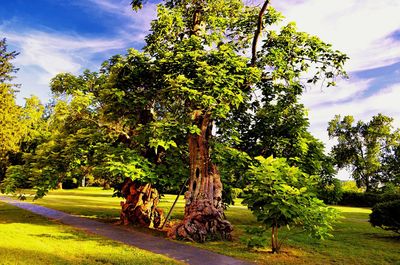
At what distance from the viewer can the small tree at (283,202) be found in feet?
34.4

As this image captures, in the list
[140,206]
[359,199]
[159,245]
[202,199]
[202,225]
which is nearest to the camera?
[159,245]

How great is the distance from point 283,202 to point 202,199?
5151 mm

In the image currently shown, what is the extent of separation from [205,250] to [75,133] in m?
9.76

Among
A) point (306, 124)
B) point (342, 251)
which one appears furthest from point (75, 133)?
point (342, 251)

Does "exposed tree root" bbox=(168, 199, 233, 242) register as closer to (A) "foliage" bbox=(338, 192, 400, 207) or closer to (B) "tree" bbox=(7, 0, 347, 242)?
(B) "tree" bbox=(7, 0, 347, 242)

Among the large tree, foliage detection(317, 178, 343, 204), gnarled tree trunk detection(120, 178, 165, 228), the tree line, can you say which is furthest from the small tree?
foliage detection(317, 178, 343, 204)

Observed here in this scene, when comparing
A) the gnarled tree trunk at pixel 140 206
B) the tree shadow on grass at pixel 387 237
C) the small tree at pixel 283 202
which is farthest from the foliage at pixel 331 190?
the gnarled tree trunk at pixel 140 206

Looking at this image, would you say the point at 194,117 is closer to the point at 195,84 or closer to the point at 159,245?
the point at 195,84

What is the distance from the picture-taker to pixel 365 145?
206ft

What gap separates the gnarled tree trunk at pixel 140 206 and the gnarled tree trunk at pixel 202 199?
3725mm

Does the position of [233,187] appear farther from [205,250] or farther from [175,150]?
[205,250]

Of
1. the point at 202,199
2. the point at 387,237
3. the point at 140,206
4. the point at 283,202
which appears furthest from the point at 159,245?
the point at 387,237

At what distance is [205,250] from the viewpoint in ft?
38.2

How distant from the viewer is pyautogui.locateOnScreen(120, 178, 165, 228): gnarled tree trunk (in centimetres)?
1773
